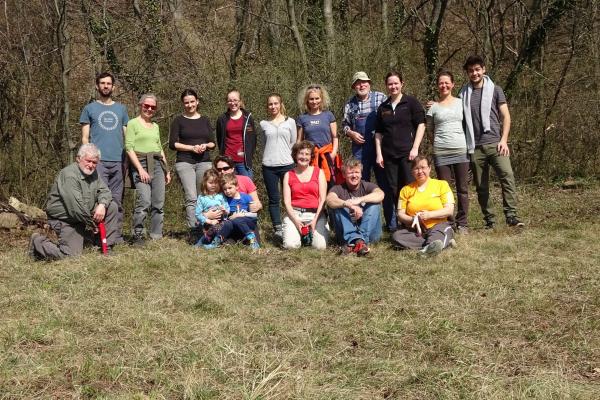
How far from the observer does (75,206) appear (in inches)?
229

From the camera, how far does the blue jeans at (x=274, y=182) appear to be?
658 cm

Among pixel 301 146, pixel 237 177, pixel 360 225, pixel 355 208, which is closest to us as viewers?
pixel 355 208

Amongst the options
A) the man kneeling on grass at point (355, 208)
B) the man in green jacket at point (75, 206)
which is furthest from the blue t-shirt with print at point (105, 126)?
the man kneeling on grass at point (355, 208)

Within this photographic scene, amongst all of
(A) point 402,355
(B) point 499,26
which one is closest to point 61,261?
(A) point 402,355

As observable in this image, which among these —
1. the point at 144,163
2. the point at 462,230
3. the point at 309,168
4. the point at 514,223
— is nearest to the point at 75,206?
the point at 144,163

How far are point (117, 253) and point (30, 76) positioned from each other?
466 cm

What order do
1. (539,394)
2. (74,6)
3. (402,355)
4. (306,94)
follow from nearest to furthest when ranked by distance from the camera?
(539,394) → (402,355) → (306,94) → (74,6)

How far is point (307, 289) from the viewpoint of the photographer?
4.71m

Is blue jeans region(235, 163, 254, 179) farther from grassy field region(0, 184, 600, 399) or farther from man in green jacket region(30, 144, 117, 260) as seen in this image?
man in green jacket region(30, 144, 117, 260)

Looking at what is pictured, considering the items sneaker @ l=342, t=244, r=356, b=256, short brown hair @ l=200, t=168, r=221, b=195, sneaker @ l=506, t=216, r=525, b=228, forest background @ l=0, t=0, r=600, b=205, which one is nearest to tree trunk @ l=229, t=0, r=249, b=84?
forest background @ l=0, t=0, r=600, b=205

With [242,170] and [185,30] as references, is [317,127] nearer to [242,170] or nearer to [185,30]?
[242,170]

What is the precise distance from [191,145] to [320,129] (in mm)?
1376

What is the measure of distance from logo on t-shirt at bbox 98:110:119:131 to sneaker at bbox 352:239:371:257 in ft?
8.99

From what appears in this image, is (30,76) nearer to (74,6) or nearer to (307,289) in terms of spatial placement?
(74,6)
